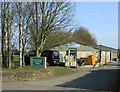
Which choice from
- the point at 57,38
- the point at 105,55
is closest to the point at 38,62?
the point at 57,38

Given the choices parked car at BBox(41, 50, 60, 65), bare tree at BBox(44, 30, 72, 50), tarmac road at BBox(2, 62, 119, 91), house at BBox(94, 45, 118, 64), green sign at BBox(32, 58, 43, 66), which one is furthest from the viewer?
house at BBox(94, 45, 118, 64)

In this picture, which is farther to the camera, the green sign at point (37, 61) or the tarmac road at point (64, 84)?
the green sign at point (37, 61)

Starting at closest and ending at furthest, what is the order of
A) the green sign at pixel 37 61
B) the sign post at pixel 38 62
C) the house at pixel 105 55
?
the sign post at pixel 38 62 < the green sign at pixel 37 61 < the house at pixel 105 55

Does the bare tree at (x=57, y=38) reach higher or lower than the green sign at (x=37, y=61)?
higher

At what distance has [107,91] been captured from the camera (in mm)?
10102

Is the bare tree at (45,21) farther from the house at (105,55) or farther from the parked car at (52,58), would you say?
the house at (105,55)

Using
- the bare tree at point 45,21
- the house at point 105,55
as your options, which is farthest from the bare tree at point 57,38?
the house at point 105,55

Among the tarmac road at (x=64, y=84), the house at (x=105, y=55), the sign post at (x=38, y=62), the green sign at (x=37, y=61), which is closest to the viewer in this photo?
the tarmac road at (x=64, y=84)

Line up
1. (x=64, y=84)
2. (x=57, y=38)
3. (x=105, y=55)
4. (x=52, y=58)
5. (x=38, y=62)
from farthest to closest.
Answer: (x=105, y=55) → (x=52, y=58) → (x=57, y=38) → (x=38, y=62) → (x=64, y=84)

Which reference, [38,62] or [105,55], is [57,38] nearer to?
[38,62]

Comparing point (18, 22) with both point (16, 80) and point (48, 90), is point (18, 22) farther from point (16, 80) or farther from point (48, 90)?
point (48, 90)

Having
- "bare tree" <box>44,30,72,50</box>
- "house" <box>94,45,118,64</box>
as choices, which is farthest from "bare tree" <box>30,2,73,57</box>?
"house" <box>94,45,118,64</box>

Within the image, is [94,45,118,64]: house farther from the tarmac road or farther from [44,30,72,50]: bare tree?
the tarmac road

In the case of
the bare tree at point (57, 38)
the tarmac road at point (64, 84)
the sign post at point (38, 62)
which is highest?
the bare tree at point (57, 38)
